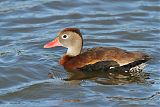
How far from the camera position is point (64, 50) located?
14.7 meters

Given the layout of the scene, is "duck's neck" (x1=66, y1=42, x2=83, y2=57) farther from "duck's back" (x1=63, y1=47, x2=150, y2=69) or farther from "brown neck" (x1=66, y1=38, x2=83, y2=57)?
"duck's back" (x1=63, y1=47, x2=150, y2=69)

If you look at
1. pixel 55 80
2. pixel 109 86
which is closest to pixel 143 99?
pixel 109 86

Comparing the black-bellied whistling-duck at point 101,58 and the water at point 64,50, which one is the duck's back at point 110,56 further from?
the water at point 64,50

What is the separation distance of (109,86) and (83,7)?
5907mm

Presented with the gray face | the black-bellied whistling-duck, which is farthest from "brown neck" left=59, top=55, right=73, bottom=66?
the gray face

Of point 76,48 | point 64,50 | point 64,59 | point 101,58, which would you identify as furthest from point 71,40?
point 64,50

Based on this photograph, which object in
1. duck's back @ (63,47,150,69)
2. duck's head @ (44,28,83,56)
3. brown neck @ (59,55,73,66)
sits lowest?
brown neck @ (59,55,73,66)

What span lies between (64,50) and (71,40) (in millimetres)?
1235

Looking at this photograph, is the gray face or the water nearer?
the water

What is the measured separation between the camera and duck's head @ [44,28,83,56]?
13.4m

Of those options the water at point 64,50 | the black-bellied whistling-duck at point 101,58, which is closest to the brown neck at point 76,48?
the black-bellied whistling-duck at point 101,58

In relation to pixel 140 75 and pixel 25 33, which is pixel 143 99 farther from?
pixel 25 33

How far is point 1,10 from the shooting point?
17.1 meters

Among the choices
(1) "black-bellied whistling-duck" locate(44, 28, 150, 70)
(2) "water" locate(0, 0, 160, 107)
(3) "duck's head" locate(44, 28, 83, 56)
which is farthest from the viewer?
(3) "duck's head" locate(44, 28, 83, 56)
